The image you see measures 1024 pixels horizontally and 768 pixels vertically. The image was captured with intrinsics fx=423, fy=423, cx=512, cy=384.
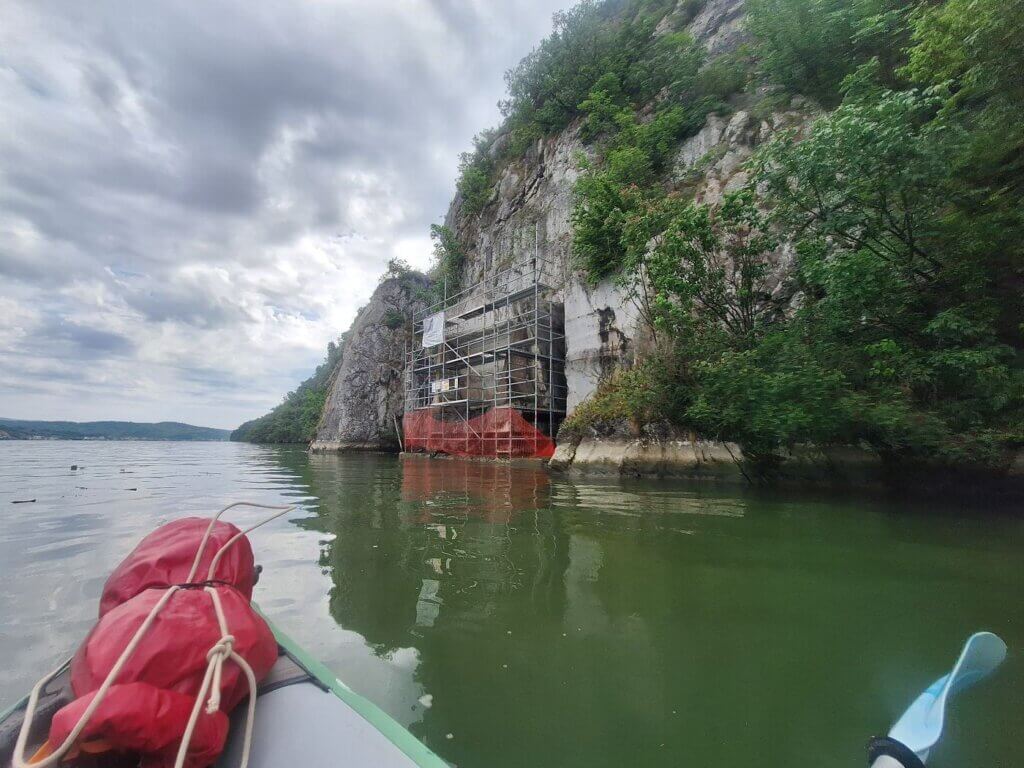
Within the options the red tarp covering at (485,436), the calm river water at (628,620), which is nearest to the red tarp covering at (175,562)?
the calm river water at (628,620)

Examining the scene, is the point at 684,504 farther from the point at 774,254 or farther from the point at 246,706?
the point at 774,254

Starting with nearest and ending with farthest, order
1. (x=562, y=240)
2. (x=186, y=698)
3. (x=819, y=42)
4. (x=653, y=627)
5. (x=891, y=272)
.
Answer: (x=186, y=698) → (x=653, y=627) → (x=891, y=272) → (x=819, y=42) → (x=562, y=240)

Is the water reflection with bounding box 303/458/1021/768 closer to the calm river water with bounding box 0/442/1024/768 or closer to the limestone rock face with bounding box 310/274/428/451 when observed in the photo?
the calm river water with bounding box 0/442/1024/768

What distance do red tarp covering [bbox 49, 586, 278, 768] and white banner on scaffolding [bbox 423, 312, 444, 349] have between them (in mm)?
19415

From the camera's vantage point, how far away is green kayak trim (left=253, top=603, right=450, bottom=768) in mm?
1059

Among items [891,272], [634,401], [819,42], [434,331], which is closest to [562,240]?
[434,331]

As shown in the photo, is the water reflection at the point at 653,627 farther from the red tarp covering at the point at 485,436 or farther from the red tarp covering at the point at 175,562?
the red tarp covering at the point at 485,436

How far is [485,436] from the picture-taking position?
1673 centimetres

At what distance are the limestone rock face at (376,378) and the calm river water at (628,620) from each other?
21327 mm

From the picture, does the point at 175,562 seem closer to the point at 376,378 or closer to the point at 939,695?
the point at 939,695

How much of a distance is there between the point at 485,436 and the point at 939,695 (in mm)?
15459

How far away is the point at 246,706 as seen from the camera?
1123mm

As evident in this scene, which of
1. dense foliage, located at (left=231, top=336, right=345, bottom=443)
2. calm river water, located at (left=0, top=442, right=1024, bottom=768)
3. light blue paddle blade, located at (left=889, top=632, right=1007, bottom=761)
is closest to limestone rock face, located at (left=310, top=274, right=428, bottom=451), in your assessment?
dense foliage, located at (left=231, top=336, right=345, bottom=443)

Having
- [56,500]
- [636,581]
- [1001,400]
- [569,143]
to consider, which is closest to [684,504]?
[636,581]
